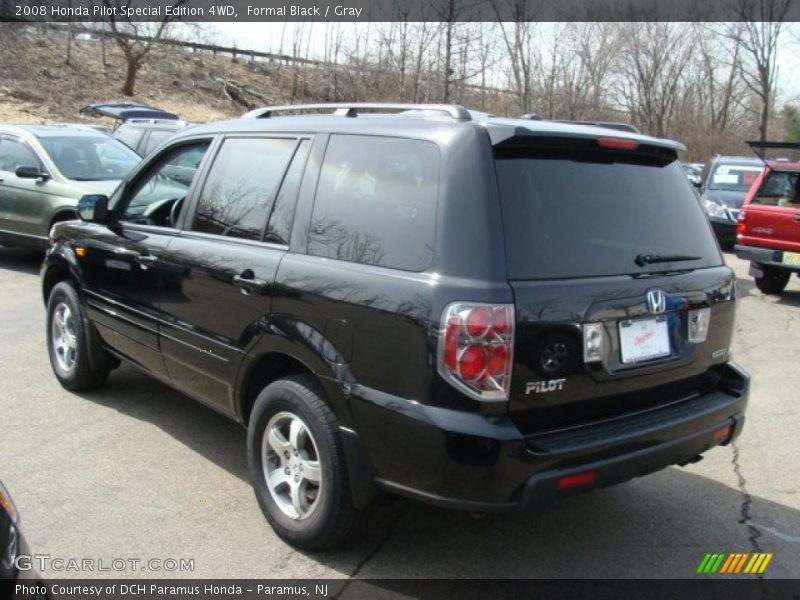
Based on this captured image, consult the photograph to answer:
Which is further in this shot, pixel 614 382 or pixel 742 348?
A: pixel 742 348

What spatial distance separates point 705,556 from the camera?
3465mm

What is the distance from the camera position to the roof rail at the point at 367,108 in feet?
10.2

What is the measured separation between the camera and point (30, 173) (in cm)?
948

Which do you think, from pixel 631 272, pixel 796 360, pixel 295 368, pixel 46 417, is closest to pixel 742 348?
pixel 796 360

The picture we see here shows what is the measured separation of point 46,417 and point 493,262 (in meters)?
3.46

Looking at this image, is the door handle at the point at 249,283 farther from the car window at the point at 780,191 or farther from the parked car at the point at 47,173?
the car window at the point at 780,191

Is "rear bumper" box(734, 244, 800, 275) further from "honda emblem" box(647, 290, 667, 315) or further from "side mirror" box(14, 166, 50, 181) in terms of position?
"side mirror" box(14, 166, 50, 181)

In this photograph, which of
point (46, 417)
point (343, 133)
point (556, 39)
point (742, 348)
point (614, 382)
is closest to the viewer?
point (614, 382)

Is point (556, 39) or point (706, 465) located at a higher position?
point (556, 39)

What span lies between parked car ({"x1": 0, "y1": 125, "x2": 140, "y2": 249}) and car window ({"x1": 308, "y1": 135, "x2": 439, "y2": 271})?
6.76 metres

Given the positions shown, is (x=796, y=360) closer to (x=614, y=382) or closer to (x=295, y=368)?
(x=614, y=382)

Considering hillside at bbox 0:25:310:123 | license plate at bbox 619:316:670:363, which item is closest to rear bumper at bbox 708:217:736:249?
license plate at bbox 619:316:670:363

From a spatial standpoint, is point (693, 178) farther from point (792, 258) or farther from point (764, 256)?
point (792, 258)

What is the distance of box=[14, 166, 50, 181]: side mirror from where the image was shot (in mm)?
9445
